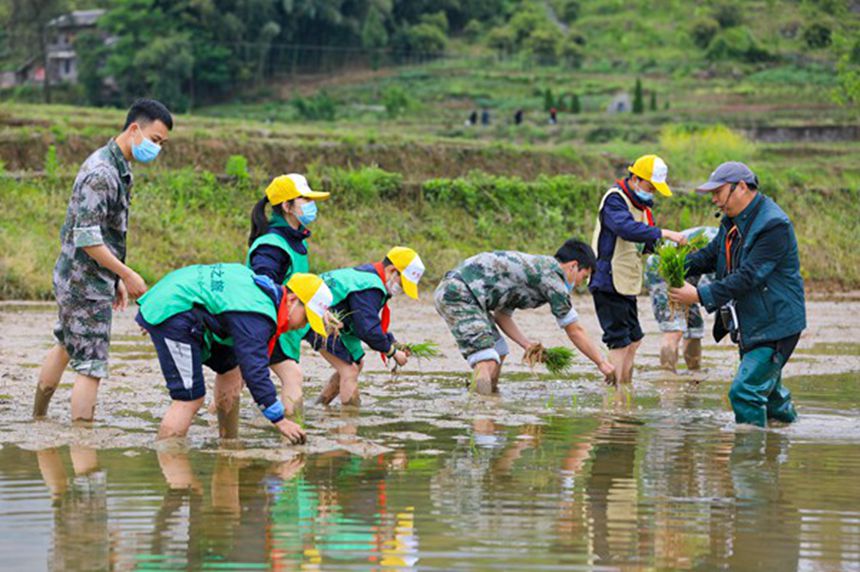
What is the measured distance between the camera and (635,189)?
12.9 metres

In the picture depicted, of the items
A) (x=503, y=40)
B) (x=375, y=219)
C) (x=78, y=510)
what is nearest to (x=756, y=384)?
(x=78, y=510)

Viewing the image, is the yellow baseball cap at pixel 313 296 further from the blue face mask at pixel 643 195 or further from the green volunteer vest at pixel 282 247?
the blue face mask at pixel 643 195

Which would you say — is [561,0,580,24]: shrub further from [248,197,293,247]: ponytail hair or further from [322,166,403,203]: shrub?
[248,197,293,247]: ponytail hair

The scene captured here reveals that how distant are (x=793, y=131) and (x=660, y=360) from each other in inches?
1350

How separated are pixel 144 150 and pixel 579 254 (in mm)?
4007

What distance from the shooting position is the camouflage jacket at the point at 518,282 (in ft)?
39.3

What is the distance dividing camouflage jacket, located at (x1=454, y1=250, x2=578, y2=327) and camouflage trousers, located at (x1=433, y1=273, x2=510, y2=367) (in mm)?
63

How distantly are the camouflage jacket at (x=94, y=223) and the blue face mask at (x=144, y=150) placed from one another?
0.31ft

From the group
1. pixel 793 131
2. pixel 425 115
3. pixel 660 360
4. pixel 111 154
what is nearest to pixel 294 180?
pixel 111 154

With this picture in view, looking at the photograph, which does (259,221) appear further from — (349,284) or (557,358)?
(557,358)

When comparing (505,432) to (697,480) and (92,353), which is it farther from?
(92,353)

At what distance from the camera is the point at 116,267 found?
9109 mm

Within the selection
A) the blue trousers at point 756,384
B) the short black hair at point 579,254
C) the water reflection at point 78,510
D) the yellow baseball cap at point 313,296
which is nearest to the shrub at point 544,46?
the short black hair at point 579,254

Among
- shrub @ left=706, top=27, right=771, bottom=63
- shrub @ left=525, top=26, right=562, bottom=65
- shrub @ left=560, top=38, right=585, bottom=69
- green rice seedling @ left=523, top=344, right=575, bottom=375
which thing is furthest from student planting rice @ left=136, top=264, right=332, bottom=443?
shrub @ left=525, top=26, right=562, bottom=65
